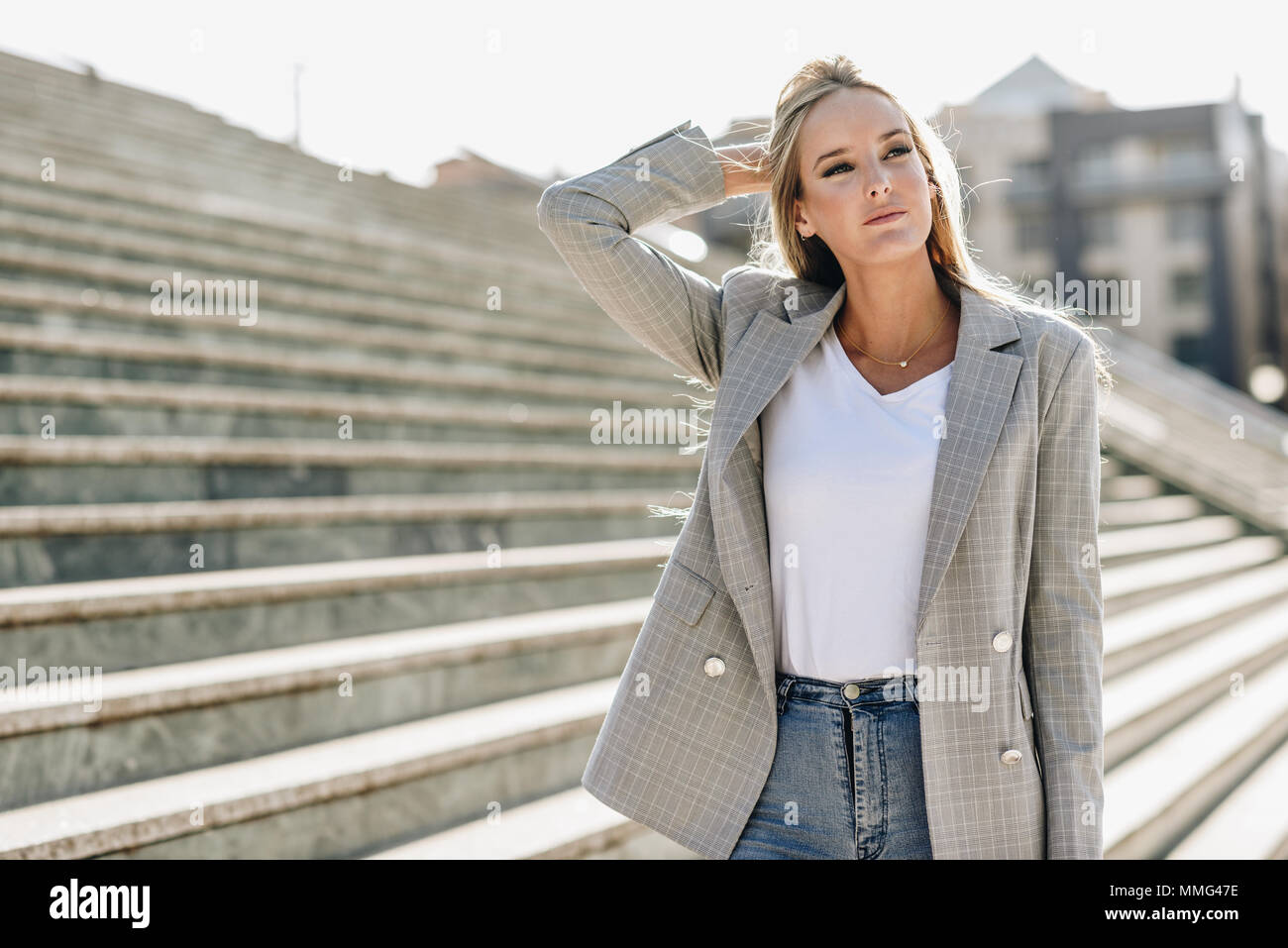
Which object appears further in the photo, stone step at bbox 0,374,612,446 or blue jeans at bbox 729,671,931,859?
stone step at bbox 0,374,612,446

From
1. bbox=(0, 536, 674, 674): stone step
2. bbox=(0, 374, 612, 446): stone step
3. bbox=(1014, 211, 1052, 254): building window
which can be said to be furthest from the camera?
bbox=(1014, 211, 1052, 254): building window

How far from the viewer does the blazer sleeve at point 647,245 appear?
1863mm

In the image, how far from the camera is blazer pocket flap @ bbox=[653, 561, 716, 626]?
1744 millimetres

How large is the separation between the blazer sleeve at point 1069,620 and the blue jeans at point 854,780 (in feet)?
0.68

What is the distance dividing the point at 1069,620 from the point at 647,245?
3.12 ft

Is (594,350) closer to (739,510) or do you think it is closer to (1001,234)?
(739,510)

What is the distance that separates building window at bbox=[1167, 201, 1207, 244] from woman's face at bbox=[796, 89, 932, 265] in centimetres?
3973

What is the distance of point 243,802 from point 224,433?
194 centimetres

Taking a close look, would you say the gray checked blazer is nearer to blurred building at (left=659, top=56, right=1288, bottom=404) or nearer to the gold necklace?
the gold necklace

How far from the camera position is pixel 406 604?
374 centimetres

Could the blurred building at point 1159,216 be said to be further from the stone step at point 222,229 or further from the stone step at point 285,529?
the stone step at point 285,529

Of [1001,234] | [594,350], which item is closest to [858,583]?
[594,350]

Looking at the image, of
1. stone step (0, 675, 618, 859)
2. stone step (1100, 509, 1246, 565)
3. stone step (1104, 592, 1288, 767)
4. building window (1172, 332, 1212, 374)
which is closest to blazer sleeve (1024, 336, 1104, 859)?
stone step (0, 675, 618, 859)

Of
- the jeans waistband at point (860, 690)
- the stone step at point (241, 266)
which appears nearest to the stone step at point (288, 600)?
the jeans waistband at point (860, 690)
